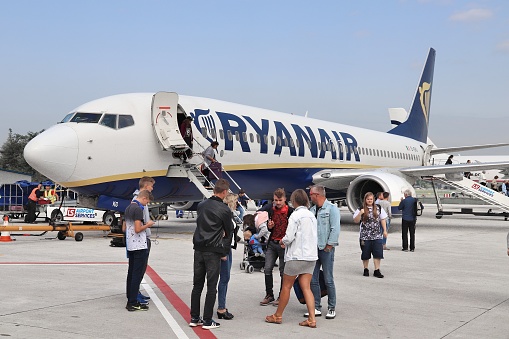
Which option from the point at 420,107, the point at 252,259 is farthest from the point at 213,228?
the point at 420,107

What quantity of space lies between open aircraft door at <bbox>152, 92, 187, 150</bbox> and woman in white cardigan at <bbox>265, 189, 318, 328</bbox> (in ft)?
28.7

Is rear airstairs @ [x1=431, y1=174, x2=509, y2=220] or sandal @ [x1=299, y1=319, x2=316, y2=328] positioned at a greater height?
rear airstairs @ [x1=431, y1=174, x2=509, y2=220]

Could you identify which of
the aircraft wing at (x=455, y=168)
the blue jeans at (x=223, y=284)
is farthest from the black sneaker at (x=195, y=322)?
the aircraft wing at (x=455, y=168)

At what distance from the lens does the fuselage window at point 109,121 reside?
1495 cm

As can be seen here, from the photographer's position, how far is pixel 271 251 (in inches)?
314

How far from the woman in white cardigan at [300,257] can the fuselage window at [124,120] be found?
8989 millimetres

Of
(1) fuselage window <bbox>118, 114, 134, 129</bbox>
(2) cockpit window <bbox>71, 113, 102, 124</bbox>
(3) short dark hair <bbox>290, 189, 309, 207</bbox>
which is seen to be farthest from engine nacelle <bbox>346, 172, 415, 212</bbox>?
(3) short dark hair <bbox>290, 189, 309, 207</bbox>

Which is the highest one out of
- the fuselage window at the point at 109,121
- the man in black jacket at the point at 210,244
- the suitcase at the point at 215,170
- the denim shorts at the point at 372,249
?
the fuselage window at the point at 109,121

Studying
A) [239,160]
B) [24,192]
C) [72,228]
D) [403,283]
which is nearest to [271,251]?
[403,283]

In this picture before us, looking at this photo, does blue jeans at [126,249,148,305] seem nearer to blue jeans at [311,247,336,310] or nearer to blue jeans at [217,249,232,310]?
blue jeans at [217,249,232,310]

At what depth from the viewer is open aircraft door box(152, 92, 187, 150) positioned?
50.3 feet

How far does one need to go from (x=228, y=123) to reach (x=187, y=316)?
11.1 metres

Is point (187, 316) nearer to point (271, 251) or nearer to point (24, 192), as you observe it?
point (271, 251)

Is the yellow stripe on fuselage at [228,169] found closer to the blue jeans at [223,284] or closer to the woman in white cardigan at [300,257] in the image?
the blue jeans at [223,284]
